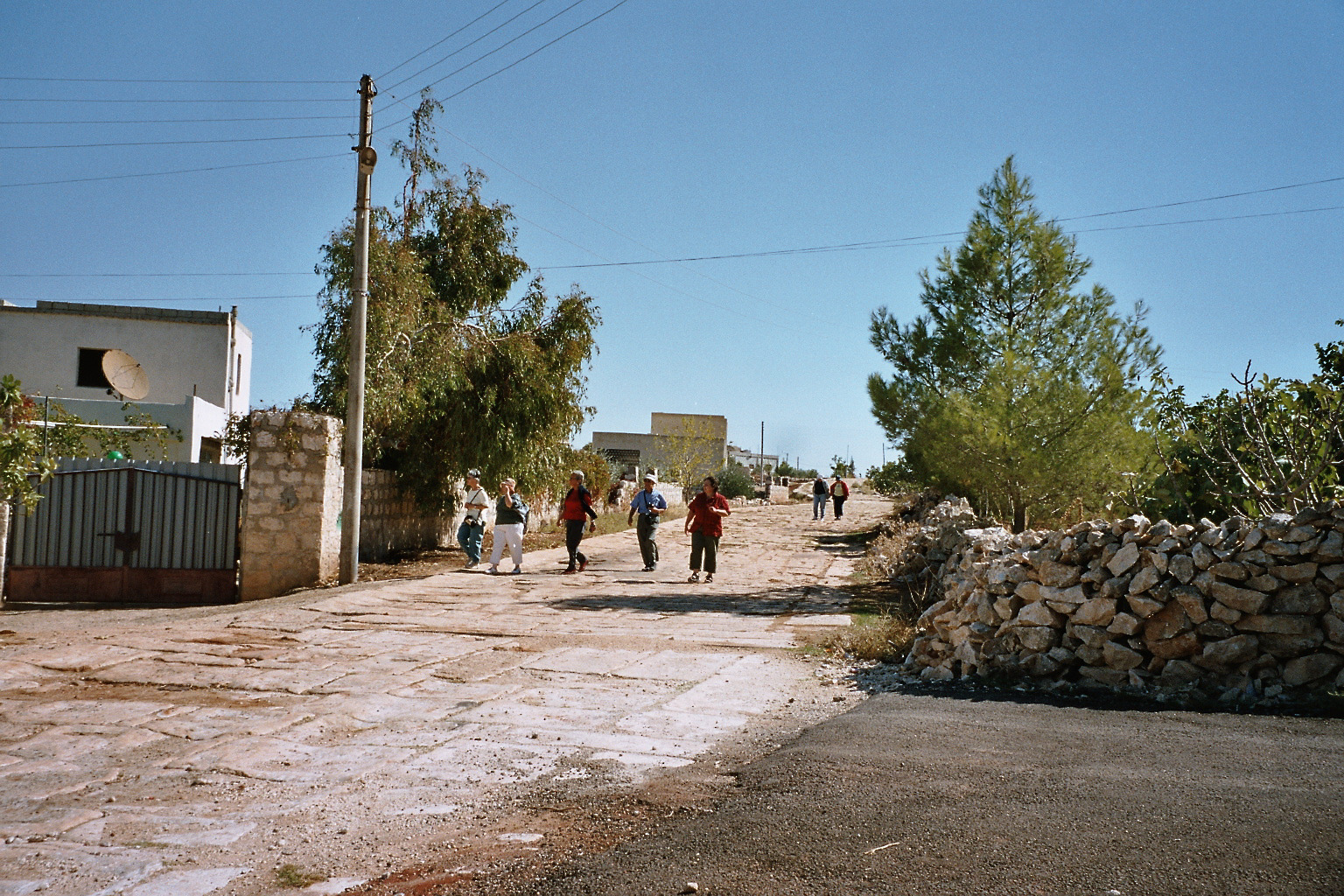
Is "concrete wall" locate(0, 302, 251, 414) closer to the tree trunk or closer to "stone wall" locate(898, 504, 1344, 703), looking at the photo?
the tree trunk

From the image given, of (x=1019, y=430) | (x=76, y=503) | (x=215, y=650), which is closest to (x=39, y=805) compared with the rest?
(x=215, y=650)

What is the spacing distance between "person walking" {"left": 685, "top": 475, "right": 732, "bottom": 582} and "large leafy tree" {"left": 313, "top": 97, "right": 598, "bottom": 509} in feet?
15.5

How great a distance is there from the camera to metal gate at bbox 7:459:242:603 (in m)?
12.4

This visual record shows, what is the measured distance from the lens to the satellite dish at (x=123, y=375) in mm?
20875

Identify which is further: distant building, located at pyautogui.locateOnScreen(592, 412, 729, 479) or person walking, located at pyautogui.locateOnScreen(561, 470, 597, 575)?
distant building, located at pyautogui.locateOnScreen(592, 412, 729, 479)

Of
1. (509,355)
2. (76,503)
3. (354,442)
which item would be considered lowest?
(76,503)

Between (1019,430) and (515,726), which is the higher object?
(1019,430)

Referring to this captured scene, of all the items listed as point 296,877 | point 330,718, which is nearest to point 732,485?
point 330,718

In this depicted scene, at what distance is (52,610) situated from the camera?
Result: 461 inches

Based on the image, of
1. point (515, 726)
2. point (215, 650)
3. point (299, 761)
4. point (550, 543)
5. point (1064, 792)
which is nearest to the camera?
point (1064, 792)

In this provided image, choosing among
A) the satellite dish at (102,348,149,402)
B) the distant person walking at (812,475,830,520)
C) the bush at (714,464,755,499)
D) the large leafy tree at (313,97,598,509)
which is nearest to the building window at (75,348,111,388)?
the satellite dish at (102,348,149,402)

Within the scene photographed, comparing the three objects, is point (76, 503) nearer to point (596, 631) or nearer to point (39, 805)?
point (596, 631)

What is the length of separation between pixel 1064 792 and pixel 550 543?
695 inches

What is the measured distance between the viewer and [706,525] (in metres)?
14.3
